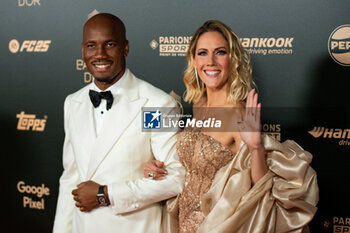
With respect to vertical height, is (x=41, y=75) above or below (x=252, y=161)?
above

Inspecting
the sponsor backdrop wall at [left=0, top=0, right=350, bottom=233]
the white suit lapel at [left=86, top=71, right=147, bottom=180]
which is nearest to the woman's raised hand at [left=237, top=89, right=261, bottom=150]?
the white suit lapel at [left=86, top=71, right=147, bottom=180]

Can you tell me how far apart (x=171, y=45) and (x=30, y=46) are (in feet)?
4.48

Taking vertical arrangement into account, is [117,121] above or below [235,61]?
below

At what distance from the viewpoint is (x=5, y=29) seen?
3.93m

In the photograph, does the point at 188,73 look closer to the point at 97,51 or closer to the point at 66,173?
the point at 97,51

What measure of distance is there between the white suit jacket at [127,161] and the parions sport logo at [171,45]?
1.10m

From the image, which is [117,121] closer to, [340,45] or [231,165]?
[231,165]

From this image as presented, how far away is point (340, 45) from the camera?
2.96 meters

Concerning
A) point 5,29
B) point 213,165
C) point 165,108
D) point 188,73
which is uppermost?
point 5,29

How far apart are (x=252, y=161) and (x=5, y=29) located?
9.47 feet

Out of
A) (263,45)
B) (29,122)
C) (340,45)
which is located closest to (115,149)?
(263,45)

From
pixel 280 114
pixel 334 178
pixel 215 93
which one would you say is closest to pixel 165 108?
pixel 215 93

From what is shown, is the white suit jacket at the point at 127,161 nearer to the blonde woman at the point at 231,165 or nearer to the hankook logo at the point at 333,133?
the blonde woman at the point at 231,165

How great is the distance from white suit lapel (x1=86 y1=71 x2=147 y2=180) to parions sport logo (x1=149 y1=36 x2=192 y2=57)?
1.12m
